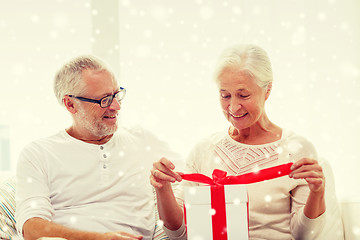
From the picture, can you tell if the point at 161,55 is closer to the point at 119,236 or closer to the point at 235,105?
the point at 235,105

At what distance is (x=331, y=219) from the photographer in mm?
1888

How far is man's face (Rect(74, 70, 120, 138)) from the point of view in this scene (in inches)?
79.5

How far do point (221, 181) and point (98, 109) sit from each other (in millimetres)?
849

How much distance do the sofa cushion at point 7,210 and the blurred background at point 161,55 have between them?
0.82 m

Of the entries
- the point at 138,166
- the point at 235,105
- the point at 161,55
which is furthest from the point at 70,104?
the point at 161,55

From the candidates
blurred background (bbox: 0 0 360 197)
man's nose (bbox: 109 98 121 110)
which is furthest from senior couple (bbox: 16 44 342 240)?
blurred background (bbox: 0 0 360 197)

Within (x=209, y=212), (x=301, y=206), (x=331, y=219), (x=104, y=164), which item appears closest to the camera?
(x=209, y=212)

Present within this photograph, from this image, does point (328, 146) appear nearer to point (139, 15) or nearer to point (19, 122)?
point (139, 15)

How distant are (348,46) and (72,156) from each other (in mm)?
1801

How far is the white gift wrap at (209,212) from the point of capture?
4.41 ft

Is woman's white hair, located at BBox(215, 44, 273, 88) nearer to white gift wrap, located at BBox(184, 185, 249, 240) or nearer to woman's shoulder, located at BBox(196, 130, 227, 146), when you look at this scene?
woman's shoulder, located at BBox(196, 130, 227, 146)

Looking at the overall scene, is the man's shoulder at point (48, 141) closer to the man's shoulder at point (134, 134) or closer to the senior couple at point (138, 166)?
the senior couple at point (138, 166)

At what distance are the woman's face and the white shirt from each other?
0.49 meters

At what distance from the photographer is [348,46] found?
265 cm
